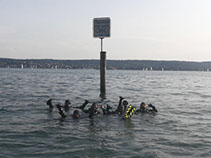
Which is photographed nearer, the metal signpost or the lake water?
the lake water

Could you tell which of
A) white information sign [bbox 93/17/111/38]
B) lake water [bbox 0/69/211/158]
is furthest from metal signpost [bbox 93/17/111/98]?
lake water [bbox 0/69/211/158]

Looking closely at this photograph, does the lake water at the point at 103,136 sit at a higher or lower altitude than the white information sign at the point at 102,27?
lower

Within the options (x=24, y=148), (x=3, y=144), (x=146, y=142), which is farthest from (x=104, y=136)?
(x=3, y=144)

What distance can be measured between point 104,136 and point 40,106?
27.1 ft

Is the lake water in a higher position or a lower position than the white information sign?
lower

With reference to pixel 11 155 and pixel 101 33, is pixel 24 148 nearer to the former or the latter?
pixel 11 155

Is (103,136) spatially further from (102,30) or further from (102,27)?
(102,27)

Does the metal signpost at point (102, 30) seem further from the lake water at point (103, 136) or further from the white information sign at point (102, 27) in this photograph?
the lake water at point (103, 136)

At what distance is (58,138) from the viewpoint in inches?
366

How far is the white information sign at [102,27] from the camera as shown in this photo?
72.4ft

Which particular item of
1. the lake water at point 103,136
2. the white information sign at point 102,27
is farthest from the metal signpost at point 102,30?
the lake water at point 103,136

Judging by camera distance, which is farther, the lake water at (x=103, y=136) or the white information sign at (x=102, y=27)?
the white information sign at (x=102, y=27)

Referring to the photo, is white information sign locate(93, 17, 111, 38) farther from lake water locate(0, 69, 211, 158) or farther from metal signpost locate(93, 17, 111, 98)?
lake water locate(0, 69, 211, 158)

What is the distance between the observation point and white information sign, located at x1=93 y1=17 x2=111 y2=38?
22062 millimetres
